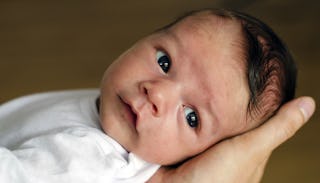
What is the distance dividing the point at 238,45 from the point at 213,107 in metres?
0.11

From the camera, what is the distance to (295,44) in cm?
194

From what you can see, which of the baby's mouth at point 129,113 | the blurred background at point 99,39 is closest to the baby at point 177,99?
the baby's mouth at point 129,113

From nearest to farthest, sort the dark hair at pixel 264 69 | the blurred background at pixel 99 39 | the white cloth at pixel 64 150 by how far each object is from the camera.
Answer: the white cloth at pixel 64 150, the dark hair at pixel 264 69, the blurred background at pixel 99 39

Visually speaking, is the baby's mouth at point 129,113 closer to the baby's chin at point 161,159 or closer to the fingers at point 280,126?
the baby's chin at point 161,159

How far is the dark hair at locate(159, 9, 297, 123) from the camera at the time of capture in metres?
0.94

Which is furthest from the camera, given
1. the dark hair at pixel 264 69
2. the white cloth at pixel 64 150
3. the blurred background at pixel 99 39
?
the blurred background at pixel 99 39

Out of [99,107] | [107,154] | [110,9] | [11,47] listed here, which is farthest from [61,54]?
[107,154]

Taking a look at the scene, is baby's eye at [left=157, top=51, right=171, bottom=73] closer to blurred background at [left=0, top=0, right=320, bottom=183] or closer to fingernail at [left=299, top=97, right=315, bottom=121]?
fingernail at [left=299, top=97, right=315, bottom=121]

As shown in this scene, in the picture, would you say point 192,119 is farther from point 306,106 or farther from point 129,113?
point 306,106

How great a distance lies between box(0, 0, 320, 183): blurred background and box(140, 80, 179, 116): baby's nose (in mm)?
720

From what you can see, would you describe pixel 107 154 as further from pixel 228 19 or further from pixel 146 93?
pixel 228 19

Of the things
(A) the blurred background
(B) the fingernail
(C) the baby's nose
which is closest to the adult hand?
(B) the fingernail

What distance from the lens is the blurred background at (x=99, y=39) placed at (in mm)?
1670

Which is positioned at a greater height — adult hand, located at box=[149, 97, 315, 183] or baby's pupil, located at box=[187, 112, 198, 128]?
baby's pupil, located at box=[187, 112, 198, 128]
